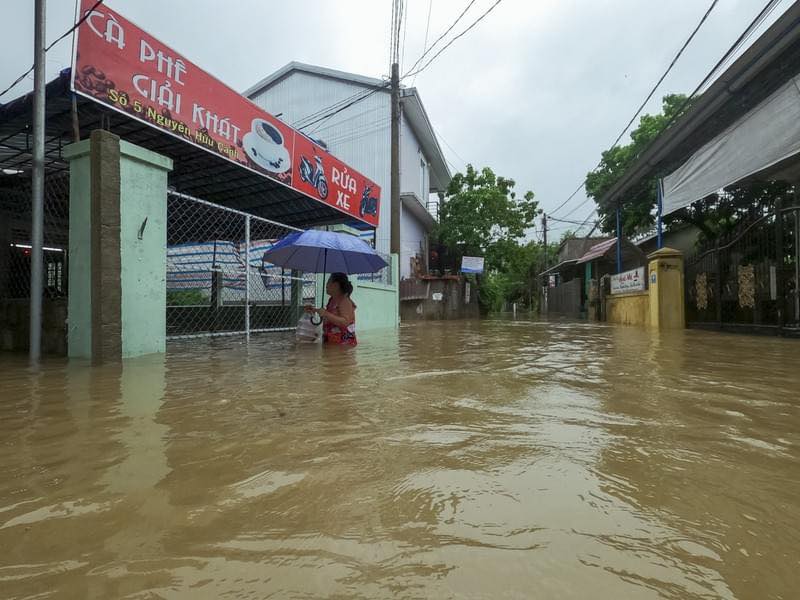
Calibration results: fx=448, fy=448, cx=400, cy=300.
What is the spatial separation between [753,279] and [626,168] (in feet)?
29.0

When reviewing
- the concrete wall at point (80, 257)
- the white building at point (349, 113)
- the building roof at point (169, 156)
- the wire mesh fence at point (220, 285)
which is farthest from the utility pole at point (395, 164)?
the concrete wall at point (80, 257)

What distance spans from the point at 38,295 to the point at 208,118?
337 cm

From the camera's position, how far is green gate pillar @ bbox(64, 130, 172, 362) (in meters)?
4.22

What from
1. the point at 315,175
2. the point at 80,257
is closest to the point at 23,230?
the point at 80,257

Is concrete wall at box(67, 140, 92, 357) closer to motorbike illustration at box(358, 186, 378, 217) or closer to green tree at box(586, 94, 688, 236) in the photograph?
motorbike illustration at box(358, 186, 378, 217)

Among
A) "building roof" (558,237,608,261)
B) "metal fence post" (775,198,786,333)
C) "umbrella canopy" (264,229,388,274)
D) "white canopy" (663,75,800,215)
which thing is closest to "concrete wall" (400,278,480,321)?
"white canopy" (663,75,800,215)

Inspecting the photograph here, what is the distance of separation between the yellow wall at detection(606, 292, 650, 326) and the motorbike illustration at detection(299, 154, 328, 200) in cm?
809

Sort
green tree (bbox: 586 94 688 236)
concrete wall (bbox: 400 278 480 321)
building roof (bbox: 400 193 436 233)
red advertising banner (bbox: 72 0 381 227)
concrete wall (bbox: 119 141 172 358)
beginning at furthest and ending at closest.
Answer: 1. concrete wall (bbox: 400 278 480 321)
2. building roof (bbox: 400 193 436 233)
3. green tree (bbox: 586 94 688 236)
4. red advertising banner (bbox: 72 0 381 227)
5. concrete wall (bbox: 119 141 172 358)

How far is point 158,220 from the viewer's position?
4875 mm

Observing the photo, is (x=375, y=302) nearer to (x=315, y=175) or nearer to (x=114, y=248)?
(x=315, y=175)

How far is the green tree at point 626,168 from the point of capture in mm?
15473

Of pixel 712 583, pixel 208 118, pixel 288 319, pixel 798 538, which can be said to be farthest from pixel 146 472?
pixel 288 319

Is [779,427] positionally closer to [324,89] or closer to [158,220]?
[158,220]

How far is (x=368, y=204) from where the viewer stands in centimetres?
1126
